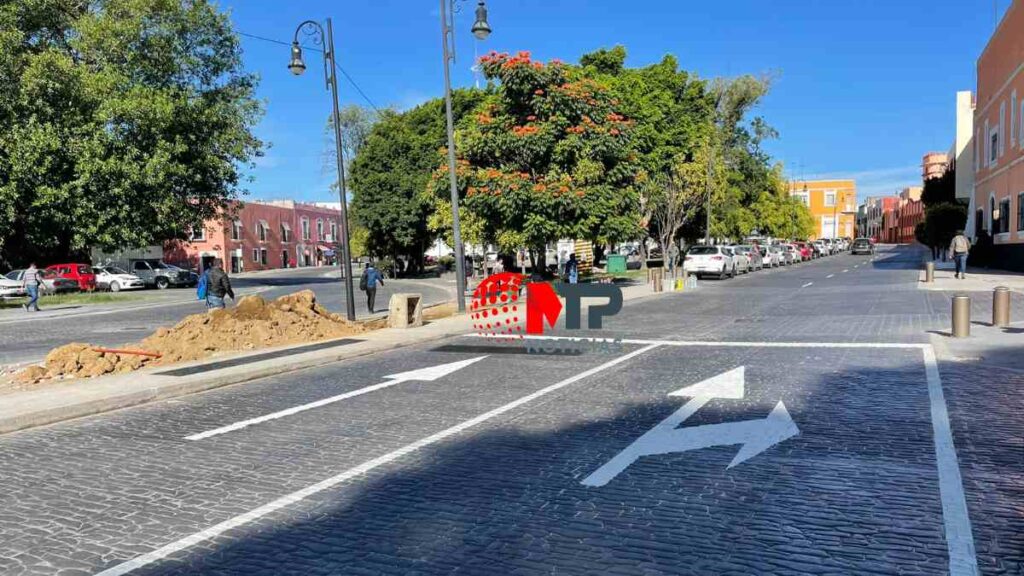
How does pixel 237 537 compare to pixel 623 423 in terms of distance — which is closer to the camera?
pixel 237 537

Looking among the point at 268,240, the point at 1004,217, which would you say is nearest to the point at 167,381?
the point at 1004,217

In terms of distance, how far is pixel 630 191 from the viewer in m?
25.7

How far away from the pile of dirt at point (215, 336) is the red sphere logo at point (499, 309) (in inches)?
114

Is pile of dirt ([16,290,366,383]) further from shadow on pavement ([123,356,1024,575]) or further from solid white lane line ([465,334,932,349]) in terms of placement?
shadow on pavement ([123,356,1024,575])

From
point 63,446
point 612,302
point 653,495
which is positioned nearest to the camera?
point 653,495

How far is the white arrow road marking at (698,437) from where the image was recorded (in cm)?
570

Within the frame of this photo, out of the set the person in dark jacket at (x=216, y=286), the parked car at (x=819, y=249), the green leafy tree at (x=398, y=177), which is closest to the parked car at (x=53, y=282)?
the green leafy tree at (x=398, y=177)

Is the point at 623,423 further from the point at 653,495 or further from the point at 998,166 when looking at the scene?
the point at 998,166

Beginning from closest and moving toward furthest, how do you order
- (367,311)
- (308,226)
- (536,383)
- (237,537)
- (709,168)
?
1. (237,537)
2. (536,383)
3. (367,311)
4. (709,168)
5. (308,226)

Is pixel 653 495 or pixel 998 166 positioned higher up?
pixel 998 166

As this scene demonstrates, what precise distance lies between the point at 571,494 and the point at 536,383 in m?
4.40

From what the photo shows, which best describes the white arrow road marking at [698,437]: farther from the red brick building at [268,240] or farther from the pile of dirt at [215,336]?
the red brick building at [268,240]

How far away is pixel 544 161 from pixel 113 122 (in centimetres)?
2205

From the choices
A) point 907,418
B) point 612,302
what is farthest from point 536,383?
point 612,302
